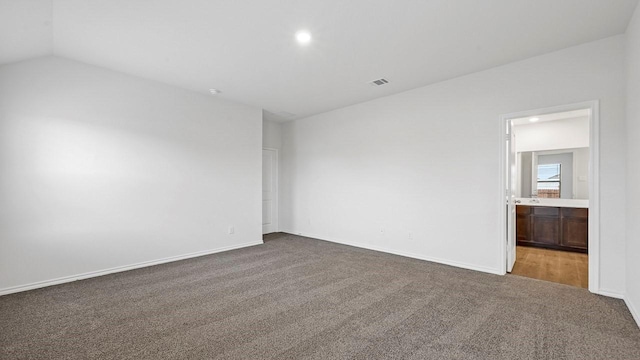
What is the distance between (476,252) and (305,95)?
12.2ft

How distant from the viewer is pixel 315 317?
2.55m

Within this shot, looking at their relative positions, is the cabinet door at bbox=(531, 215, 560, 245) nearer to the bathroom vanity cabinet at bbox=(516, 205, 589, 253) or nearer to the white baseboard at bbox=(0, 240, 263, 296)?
the bathroom vanity cabinet at bbox=(516, 205, 589, 253)

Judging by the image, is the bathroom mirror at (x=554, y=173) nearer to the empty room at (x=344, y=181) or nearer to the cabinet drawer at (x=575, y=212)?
the empty room at (x=344, y=181)

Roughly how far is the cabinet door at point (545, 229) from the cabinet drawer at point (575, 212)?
0.58 feet

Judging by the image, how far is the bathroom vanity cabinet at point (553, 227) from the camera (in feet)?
16.2

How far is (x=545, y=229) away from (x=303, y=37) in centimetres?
568

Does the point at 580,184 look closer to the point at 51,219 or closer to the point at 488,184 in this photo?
the point at 488,184

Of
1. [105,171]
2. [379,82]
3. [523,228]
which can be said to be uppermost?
[379,82]

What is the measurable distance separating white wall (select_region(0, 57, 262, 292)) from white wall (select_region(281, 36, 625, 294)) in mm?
2069

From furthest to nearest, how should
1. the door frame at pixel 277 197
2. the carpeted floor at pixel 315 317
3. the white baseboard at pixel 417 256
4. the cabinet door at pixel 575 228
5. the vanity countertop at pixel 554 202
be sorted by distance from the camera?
the door frame at pixel 277 197
the vanity countertop at pixel 554 202
the cabinet door at pixel 575 228
the white baseboard at pixel 417 256
the carpeted floor at pixel 315 317

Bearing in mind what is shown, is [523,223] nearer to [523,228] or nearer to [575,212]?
[523,228]

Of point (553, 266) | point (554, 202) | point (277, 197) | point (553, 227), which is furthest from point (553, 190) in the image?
point (277, 197)

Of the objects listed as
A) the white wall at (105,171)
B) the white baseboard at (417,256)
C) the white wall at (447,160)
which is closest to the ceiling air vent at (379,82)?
the white wall at (447,160)

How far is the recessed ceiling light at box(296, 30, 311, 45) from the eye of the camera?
292 cm
